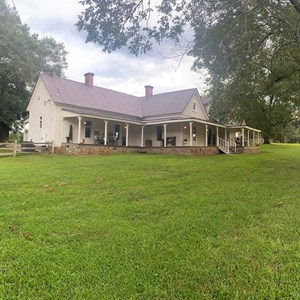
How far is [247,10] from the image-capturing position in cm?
879

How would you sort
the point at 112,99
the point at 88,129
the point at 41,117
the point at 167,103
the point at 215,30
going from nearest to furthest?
the point at 215,30 → the point at 41,117 → the point at 88,129 → the point at 112,99 → the point at 167,103

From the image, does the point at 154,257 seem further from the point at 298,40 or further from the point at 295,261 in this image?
the point at 298,40

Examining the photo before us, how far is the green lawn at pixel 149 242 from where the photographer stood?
3.36m

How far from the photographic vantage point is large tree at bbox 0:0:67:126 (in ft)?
94.3

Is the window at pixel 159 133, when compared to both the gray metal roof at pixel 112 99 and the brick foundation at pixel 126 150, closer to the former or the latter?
the gray metal roof at pixel 112 99

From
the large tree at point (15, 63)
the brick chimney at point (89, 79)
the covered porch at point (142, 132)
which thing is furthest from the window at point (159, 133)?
the large tree at point (15, 63)

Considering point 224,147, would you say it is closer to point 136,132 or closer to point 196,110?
point 196,110

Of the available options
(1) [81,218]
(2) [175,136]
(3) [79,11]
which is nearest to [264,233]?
(1) [81,218]

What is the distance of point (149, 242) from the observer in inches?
180

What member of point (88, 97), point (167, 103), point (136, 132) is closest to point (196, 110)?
point (167, 103)

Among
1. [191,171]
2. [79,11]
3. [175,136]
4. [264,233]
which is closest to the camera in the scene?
[264,233]

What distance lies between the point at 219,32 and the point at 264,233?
7.14 meters

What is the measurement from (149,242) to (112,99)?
85.0ft

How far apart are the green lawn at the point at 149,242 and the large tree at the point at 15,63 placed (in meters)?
24.6
